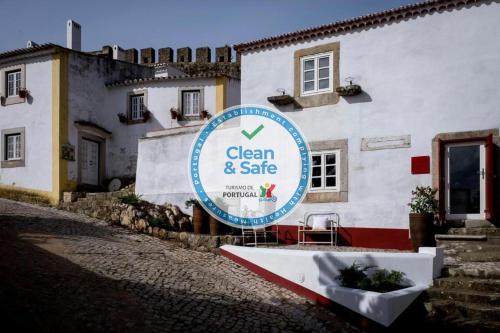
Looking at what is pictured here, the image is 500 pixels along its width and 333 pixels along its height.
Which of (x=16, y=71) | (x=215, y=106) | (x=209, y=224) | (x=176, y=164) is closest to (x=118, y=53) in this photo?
(x=16, y=71)

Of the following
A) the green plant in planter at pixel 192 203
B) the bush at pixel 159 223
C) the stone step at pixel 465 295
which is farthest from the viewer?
the bush at pixel 159 223

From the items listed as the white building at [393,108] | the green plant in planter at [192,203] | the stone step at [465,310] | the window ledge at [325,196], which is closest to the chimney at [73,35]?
the white building at [393,108]

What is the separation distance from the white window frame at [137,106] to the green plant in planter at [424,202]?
41.0 feet

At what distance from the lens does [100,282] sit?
7574 mm

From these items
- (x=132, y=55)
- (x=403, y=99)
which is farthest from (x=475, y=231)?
(x=132, y=55)

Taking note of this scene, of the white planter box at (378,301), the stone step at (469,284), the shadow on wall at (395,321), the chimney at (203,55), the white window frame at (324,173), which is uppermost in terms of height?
the chimney at (203,55)

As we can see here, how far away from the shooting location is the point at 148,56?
30.0 m

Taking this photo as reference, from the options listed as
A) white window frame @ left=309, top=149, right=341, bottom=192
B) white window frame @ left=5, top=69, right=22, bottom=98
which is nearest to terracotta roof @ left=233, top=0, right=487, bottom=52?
white window frame @ left=309, top=149, right=341, bottom=192

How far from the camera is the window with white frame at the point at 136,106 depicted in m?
19.4

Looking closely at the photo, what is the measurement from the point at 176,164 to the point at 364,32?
6603 mm

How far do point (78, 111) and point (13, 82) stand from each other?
2937 millimetres

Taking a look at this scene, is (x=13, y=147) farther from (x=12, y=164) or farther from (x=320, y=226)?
(x=320, y=226)

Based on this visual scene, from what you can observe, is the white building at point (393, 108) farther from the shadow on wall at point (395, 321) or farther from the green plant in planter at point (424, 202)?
the shadow on wall at point (395, 321)

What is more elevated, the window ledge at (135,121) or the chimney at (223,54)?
the chimney at (223,54)
